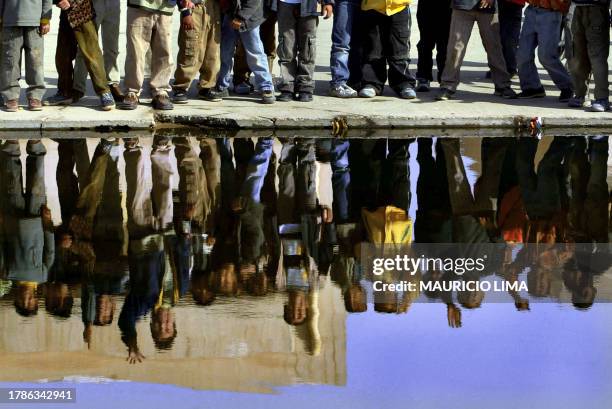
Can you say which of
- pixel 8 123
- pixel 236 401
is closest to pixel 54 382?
pixel 236 401

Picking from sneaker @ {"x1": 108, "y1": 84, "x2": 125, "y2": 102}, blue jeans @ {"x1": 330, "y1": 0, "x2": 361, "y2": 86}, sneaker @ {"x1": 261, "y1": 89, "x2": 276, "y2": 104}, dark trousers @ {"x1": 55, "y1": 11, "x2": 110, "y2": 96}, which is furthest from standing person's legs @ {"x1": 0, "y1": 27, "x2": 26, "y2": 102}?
blue jeans @ {"x1": 330, "y1": 0, "x2": 361, "y2": 86}

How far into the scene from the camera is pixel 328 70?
1588 cm

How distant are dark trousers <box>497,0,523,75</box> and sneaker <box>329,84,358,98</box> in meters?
1.66

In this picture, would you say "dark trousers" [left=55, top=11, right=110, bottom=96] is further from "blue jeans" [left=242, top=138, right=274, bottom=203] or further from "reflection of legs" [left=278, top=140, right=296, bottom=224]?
"reflection of legs" [left=278, top=140, right=296, bottom=224]

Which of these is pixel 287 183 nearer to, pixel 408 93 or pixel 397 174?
pixel 397 174

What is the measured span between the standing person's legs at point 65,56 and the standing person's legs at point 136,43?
1.88 feet

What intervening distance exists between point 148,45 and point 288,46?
1.33 meters

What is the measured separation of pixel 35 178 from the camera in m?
10.4

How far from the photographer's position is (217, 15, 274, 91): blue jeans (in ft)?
43.6

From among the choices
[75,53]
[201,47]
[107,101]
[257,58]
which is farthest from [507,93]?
[75,53]

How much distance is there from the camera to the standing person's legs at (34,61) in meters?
12.6

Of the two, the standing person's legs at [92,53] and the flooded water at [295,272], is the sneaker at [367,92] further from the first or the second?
the standing person's legs at [92,53]

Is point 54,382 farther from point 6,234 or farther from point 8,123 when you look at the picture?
point 8,123

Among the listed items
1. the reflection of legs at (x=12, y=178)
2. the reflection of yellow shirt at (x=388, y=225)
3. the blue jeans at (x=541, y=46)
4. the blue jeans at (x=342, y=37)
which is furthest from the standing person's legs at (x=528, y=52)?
the reflection of legs at (x=12, y=178)
